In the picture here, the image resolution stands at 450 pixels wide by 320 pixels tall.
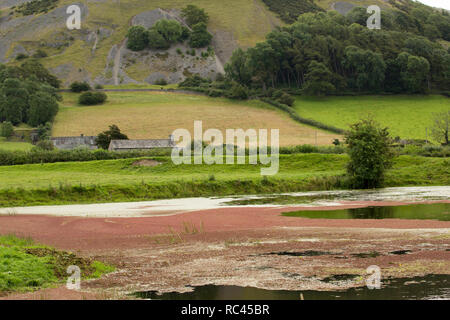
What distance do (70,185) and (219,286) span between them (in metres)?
39.1

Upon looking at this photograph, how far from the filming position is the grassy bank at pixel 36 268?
2170 centimetres

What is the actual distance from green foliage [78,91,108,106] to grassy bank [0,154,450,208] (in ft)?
273

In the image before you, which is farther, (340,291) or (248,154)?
(248,154)

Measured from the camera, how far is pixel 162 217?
42531 mm

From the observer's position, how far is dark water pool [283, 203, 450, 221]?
38.7 metres

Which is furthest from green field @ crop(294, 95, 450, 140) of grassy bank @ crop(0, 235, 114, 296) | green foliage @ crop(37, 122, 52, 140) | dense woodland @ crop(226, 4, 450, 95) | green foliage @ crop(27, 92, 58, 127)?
grassy bank @ crop(0, 235, 114, 296)

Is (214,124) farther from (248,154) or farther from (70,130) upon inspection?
(248,154)

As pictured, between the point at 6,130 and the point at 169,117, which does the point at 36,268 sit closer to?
the point at 6,130

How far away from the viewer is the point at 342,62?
158 m

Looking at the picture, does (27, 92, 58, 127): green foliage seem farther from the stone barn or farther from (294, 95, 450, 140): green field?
(294, 95, 450, 140): green field

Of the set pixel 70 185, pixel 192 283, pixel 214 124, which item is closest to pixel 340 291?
pixel 192 283

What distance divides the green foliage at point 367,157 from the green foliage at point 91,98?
10814 centimetres

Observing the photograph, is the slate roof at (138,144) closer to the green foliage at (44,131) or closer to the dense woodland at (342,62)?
the green foliage at (44,131)
